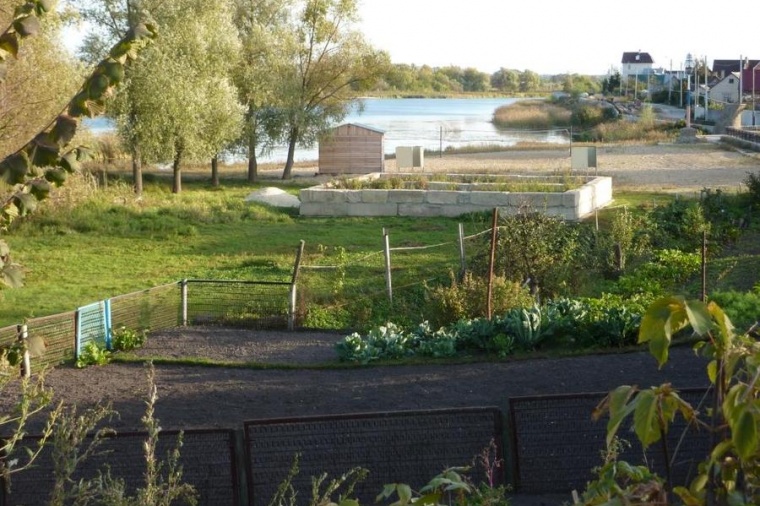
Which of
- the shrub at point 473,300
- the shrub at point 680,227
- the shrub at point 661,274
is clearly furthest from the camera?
the shrub at point 680,227

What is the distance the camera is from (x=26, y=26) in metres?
4.75

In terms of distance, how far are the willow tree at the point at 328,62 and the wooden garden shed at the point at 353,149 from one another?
1.09m

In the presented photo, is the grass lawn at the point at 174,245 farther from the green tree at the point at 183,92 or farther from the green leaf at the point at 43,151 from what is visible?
the green leaf at the point at 43,151

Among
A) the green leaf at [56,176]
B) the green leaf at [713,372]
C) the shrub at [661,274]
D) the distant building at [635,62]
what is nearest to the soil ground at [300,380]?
the shrub at [661,274]

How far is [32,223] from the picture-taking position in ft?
78.6

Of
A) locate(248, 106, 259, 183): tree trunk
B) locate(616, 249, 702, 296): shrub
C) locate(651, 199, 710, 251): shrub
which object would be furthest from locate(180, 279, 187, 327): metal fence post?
locate(248, 106, 259, 183): tree trunk

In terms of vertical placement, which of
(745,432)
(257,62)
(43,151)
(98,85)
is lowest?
(745,432)

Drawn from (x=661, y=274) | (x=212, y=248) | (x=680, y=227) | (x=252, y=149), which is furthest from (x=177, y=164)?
(x=661, y=274)

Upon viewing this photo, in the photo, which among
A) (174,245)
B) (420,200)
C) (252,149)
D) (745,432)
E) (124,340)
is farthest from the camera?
(252,149)

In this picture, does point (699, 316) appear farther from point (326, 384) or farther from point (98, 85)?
point (326, 384)

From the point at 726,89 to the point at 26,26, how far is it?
112 meters

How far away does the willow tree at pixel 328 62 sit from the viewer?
41625 mm

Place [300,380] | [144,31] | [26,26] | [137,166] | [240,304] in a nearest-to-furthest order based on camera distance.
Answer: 1. [26,26]
2. [144,31]
3. [300,380]
4. [240,304]
5. [137,166]

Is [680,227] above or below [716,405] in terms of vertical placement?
below
